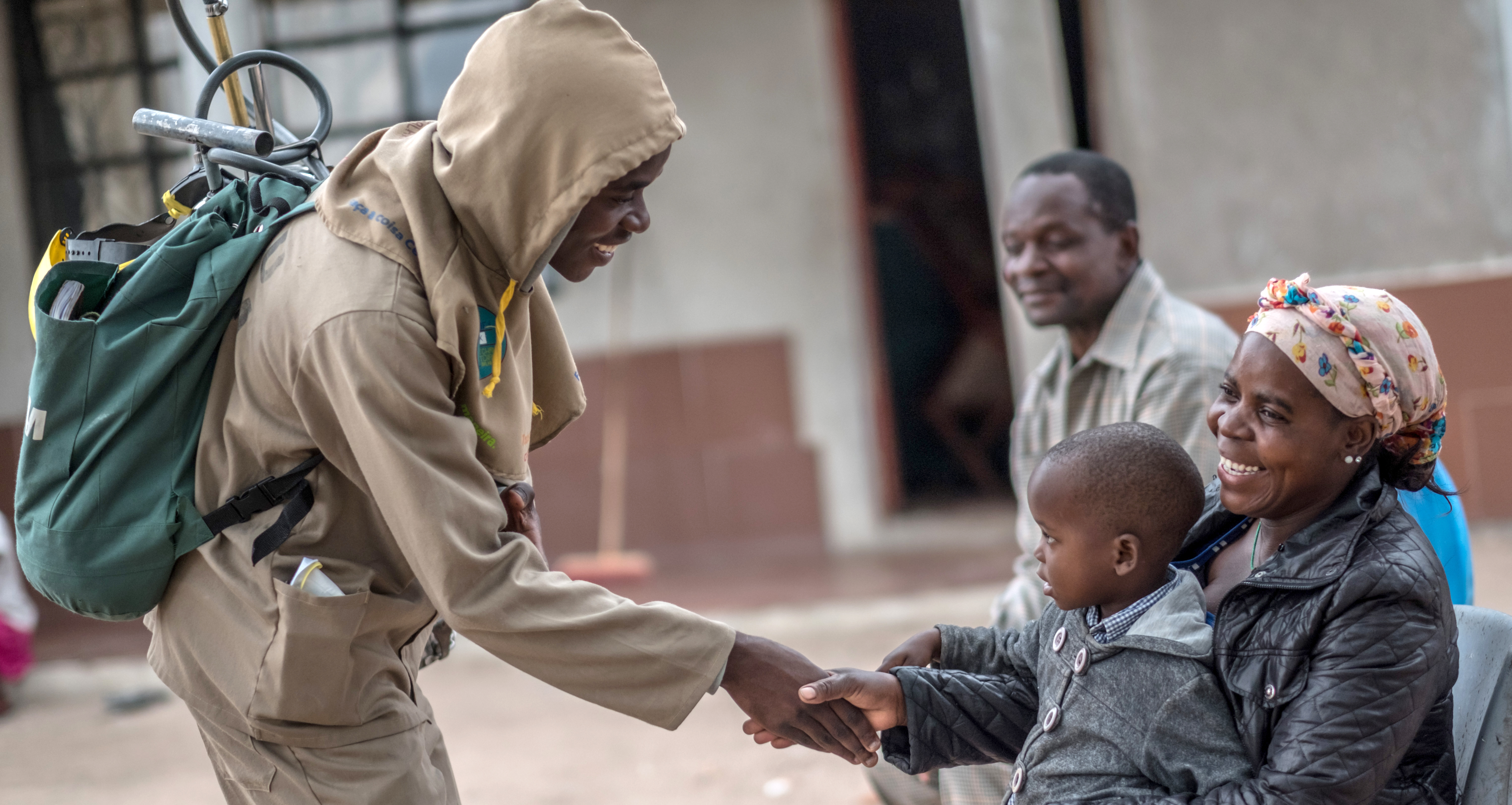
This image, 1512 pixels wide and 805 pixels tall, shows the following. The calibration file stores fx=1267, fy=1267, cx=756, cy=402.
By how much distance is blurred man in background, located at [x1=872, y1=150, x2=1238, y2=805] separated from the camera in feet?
9.27

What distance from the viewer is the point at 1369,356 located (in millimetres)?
1701

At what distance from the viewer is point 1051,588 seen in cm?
187

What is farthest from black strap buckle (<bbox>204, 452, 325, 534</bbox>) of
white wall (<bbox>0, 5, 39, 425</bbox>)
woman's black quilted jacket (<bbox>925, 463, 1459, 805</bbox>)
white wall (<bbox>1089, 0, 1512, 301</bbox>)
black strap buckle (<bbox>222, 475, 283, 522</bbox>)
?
white wall (<bbox>0, 5, 39, 425</bbox>)

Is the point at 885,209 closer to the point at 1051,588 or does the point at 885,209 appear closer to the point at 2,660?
the point at 2,660

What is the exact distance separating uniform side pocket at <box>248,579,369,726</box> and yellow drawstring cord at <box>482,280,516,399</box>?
0.34 meters

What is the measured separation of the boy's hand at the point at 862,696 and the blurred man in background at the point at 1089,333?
0.79 meters

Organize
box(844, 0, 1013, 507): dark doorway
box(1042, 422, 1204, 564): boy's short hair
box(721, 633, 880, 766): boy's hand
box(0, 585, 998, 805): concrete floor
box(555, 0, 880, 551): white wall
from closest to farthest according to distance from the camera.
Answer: box(1042, 422, 1204, 564): boy's short hair
box(721, 633, 880, 766): boy's hand
box(0, 585, 998, 805): concrete floor
box(555, 0, 880, 551): white wall
box(844, 0, 1013, 507): dark doorway

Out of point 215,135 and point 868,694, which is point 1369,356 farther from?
point 215,135

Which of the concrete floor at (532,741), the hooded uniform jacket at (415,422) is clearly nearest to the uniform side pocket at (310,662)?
the hooded uniform jacket at (415,422)

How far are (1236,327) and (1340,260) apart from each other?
0.64 meters

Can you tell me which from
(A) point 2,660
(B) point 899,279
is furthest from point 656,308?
(A) point 2,660

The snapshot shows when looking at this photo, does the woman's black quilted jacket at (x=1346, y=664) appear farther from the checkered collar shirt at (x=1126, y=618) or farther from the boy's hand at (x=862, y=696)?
the boy's hand at (x=862, y=696)

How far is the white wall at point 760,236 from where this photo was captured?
7082mm

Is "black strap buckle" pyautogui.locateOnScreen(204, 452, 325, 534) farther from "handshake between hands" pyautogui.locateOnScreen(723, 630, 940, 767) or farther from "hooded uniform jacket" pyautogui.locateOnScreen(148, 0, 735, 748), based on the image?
"handshake between hands" pyautogui.locateOnScreen(723, 630, 940, 767)
